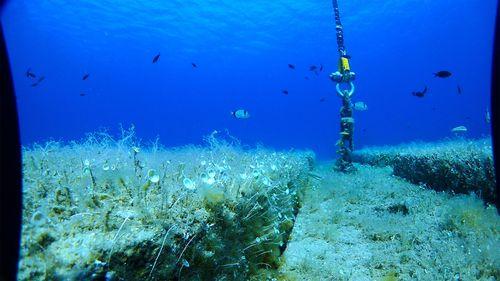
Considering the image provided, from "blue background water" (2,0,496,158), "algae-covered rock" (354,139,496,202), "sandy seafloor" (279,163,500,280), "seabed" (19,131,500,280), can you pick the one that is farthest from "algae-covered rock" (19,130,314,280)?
"algae-covered rock" (354,139,496,202)

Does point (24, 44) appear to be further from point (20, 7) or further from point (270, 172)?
point (270, 172)

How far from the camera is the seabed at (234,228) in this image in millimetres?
2170

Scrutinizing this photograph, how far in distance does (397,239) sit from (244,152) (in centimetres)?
603

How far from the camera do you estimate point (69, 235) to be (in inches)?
88.7

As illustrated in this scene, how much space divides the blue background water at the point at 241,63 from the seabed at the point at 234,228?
1554 millimetres

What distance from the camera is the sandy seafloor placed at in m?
3.84

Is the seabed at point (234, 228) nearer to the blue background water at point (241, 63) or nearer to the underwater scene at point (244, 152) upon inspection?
the underwater scene at point (244, 152)

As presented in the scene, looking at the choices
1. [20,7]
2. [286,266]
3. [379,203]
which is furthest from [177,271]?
[20,7]

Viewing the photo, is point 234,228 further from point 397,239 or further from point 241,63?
point 241,63

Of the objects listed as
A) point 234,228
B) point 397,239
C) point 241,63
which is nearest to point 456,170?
point 397,239

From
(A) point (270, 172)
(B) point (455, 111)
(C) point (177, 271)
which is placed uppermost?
(B) point (455, 111)

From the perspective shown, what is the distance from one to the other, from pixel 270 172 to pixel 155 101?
440ft

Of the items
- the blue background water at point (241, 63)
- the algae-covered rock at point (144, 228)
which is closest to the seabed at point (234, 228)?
the algae-covered rock at point (144, 228)

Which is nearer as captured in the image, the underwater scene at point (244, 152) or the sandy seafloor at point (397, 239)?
the underwater scene at point (244, 152)
